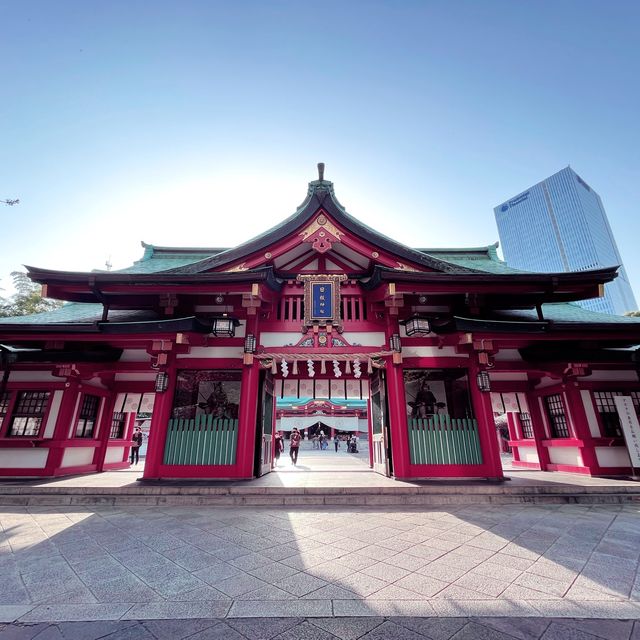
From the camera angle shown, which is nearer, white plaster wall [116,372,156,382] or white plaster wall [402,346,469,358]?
white plaster wall [402,346,469,358]

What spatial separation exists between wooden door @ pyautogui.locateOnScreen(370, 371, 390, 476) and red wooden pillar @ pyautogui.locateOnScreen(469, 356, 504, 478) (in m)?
2.64

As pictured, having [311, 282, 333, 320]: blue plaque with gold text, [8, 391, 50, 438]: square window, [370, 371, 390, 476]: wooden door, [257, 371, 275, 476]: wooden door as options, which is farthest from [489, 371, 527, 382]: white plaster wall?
[8, 391, 50, 438]: square window

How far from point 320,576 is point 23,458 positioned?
36.1 ft

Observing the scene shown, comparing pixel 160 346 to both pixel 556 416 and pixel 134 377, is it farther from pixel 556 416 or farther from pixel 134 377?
pixel 556 416

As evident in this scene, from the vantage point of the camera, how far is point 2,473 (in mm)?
9695

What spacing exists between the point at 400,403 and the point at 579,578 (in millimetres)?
5868

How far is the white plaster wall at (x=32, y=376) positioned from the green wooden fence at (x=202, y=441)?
4.61 m

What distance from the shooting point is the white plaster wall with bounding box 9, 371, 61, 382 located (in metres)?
10.4

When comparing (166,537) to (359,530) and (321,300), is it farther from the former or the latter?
(321,300)

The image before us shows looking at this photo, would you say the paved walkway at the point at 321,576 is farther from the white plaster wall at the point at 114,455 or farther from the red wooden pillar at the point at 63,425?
the white plaster wall at the point at 114,455

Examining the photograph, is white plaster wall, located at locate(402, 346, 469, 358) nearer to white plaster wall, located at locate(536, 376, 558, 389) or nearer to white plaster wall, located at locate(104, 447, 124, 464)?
white plaster wall, located at locate(536, 376, 558, 389)

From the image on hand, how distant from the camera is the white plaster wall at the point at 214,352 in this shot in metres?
10.0

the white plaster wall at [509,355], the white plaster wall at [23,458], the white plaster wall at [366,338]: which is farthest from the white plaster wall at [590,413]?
the white plaster wall at [23,458]

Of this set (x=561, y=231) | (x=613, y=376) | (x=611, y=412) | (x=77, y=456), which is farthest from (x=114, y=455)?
(x=561, y=231)
